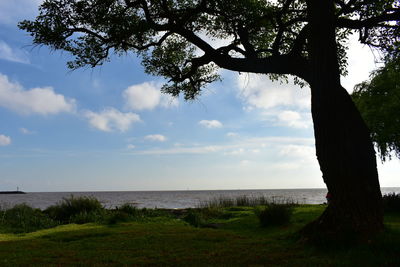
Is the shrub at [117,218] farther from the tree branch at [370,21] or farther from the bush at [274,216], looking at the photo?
the tree branch at [370,21]

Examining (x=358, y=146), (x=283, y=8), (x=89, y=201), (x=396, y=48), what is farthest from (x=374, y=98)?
(x=89, y=201)

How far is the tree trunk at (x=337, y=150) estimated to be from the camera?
795cm

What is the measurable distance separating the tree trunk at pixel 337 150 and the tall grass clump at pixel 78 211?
10.4 metres

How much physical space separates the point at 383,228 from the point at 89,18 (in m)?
9.96

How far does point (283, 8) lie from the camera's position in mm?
11172

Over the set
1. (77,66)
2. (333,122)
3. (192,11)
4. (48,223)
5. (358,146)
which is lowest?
(48,223)

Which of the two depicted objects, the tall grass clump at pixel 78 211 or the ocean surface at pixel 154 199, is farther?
the ocean surface at pixel 154 199

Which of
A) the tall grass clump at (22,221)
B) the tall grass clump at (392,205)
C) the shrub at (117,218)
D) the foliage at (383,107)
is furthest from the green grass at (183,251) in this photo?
the foliage at (383,107)

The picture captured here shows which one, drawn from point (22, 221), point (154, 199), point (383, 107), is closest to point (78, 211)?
point (22, 221)

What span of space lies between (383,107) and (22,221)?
2106 cm

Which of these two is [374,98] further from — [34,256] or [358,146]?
[34,256]

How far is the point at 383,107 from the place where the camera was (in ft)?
71.6

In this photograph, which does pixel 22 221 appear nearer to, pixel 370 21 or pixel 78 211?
pixel 78 211

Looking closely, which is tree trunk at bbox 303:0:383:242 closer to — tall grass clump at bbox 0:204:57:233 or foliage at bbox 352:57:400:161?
tall grass clump at bbox 0:204:57:233
